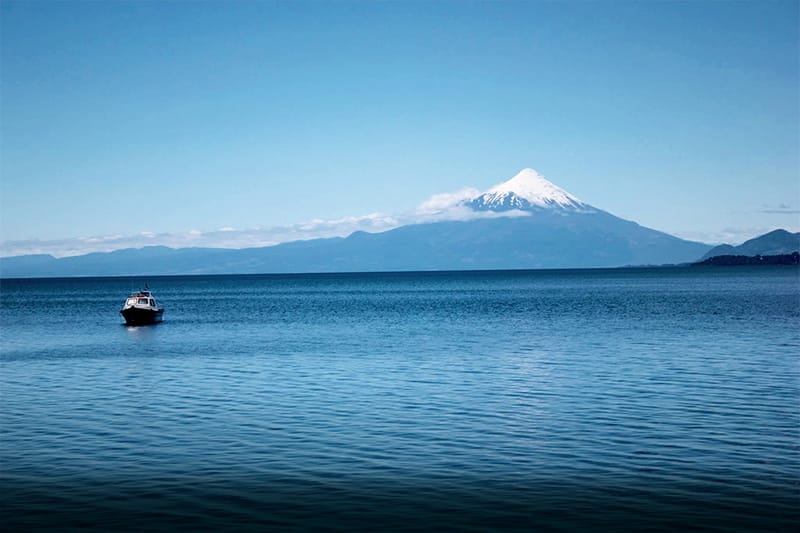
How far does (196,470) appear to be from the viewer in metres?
20.4

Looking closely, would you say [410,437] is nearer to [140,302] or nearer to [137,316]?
[137,316]

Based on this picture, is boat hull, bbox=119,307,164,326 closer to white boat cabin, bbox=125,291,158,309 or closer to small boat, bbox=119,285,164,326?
small boat, bbox=119,285,164,326

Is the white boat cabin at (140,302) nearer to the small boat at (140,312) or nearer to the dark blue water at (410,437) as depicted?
the small boat at (140,312)

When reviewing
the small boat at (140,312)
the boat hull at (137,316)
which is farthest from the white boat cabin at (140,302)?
the boat hull at (137,316)

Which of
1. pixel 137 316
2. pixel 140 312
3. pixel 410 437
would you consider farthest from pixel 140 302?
pixel 410 437

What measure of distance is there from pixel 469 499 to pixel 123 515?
707 centimetres

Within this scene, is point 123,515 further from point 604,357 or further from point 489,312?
point 489,312

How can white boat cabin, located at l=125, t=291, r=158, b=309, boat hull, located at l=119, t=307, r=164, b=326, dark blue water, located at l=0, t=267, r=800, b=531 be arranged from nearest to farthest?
dark blue water, located at l=0, t=267, r=800, b=531, boat hull, located at l=119, t=307, r=164, b=326, white boat cabin, located at l=125, t=291, r=158, b=309

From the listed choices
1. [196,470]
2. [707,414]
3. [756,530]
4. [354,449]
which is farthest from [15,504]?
[707,414]

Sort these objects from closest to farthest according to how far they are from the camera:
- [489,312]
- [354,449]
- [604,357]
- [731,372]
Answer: [354,449] < [731,372] < [604,357] < [489,312]

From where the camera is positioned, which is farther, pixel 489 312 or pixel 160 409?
pixel 489 312

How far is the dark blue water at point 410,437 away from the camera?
1695cm

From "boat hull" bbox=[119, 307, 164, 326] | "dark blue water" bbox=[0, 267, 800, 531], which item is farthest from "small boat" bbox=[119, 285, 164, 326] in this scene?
"dark blue water" bbox=[0, 267, 800, 531]

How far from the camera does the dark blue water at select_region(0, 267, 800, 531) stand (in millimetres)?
16953
